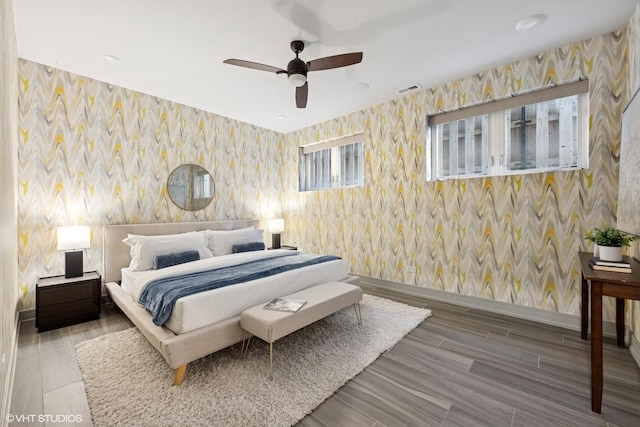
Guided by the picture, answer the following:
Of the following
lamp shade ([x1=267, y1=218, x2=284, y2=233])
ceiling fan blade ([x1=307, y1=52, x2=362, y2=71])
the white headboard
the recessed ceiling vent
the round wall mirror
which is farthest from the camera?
lamp shade ([x1=267, y1=218, x2=284, y2=233])

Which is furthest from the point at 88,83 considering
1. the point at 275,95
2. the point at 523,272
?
the point at 523,272

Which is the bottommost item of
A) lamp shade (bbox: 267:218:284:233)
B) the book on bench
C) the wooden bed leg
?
the wooden bed leg

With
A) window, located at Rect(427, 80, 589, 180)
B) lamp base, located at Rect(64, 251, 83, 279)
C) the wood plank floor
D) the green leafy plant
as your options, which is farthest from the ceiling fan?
lamp base, located at Rect(64, 251, 83, 279)

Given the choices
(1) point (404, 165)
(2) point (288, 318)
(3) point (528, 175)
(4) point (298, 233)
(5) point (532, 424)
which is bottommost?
(5) point (532, 424)

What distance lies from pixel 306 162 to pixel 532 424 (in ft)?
15.7

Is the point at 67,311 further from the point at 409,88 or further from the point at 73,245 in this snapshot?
the point at 409,88

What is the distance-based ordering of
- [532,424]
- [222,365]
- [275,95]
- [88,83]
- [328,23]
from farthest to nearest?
[275,95] → [88,83] → [328,23] → [222,365] → [532,424]

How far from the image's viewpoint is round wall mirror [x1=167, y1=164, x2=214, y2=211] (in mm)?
4137

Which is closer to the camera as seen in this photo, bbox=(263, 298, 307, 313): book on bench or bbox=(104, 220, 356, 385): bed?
bbox=(104, 220, 356, 385): bed

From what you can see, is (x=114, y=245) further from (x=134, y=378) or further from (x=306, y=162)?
(x=306, y=162)

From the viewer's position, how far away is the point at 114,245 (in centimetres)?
340

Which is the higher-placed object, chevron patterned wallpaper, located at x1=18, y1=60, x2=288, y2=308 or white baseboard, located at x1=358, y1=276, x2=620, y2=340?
chevron patterned wallpaper, located at x1=18, y1=60, x2=288, y2=308

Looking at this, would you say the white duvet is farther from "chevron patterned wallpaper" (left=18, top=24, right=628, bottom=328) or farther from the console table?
the console table

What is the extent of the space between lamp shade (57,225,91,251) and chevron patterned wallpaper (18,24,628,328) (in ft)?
1.15
